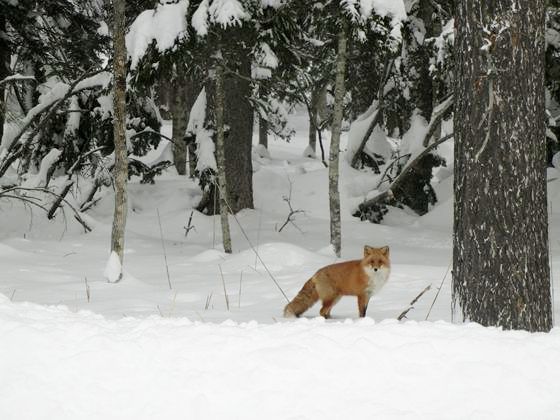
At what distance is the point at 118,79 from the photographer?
1010 cm

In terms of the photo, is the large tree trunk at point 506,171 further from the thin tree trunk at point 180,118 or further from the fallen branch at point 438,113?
the thin tree trunk at point 180,118

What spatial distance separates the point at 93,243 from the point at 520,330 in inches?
401

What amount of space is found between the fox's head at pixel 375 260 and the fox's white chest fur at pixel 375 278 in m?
0.02

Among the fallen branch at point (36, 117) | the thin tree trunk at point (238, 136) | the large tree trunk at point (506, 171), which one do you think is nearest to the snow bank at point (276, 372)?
the large tree trunk at point (506, 171)

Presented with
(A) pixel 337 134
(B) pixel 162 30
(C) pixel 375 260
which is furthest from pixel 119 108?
(C) pixel 375 260

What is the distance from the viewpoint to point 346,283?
732 centimetres

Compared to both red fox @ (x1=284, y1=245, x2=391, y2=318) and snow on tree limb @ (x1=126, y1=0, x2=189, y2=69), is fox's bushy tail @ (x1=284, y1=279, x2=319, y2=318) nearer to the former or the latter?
red fox @ (x1=284, y1=245, x2=391, y2=318)

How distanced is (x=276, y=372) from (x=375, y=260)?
2.86 m

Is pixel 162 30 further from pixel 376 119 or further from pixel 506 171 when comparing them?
pixel 376 119

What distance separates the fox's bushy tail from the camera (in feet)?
24.0

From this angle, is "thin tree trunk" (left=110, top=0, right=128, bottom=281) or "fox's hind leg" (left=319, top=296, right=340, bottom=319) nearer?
"fox's hind leg" (left=319, top=296, right=340, bottom=319)

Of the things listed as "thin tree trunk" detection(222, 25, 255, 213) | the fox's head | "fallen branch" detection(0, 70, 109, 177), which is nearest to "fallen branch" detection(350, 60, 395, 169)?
"thin tree trunk" detection(222, 25, 255, 213)

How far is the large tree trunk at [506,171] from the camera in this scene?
560 centimetres

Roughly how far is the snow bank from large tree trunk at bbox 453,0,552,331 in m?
0.47
